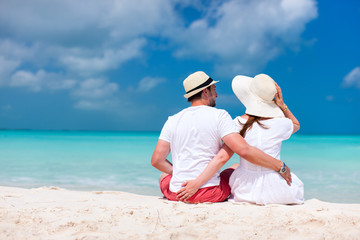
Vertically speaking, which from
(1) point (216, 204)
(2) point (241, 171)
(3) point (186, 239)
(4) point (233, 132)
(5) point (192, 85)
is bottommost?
(3) point (186, 239)

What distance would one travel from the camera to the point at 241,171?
3266 millimetres

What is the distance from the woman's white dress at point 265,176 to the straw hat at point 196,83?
0.45m

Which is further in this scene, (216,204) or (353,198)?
(353,198)

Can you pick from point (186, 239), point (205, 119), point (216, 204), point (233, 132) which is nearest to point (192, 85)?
point (205, 119)

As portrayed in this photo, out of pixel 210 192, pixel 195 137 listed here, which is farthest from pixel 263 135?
pixel 210 192

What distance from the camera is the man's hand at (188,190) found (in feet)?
10.3

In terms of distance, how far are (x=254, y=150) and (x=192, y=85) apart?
0.82m

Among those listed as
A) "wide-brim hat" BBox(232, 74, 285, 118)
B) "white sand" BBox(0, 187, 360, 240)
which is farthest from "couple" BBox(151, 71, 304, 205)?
"white sand" BBox(0, 187, 360, 240)

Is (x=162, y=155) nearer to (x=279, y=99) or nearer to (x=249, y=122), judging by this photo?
(x=249, y=122)

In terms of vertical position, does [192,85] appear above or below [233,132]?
above

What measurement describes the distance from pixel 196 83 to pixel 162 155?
2.53 ft

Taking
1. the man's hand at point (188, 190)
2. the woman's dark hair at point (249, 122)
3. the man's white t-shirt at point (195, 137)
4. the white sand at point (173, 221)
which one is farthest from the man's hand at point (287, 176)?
the man's hand at point (188, 190)

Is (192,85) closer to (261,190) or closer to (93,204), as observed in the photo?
(261,190)

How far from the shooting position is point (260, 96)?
319 cm
